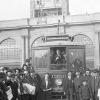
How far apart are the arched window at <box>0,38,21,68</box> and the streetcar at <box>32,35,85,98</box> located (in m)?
27.6

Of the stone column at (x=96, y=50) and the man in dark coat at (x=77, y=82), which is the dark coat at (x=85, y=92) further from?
the stone column at (x=96, y=50)

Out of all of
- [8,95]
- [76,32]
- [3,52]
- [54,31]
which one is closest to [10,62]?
[3,52]

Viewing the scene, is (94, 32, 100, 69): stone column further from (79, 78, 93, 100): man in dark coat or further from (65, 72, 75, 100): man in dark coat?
(79, 78, 93, 100): man in dark coat

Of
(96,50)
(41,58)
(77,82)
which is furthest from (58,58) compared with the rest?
(96,50)

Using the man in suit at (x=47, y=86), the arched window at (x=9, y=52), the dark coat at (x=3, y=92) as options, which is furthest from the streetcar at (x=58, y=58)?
the arched window at (x=9, y=52)

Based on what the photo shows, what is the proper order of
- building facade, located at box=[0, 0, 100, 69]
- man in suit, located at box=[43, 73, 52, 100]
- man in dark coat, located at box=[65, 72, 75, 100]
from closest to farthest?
1. man in dark coat, located at box=[65, 72, 75, 100]
2. man in suit, located at box=[43, 73, 52, 100]
3. building facade, located at box=[0, 0, 100, 69]

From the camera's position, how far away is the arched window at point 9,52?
134 ft

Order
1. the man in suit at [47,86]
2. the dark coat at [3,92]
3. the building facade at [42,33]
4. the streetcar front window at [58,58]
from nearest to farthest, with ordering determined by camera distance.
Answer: the dark coat at [3,92] < the man in suit at [47,86] < the streetcar front window at [58,58] < the building facade at [42,33]

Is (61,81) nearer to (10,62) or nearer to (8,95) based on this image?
(8,95)

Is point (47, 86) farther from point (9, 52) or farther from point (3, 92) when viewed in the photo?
point (9, 52)

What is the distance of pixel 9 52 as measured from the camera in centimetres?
4119

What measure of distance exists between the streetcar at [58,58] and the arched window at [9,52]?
2761 cm

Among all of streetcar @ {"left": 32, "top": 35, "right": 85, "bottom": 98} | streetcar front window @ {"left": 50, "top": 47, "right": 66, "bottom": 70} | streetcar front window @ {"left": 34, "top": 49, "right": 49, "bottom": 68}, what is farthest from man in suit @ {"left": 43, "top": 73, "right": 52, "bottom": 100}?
streetcar front window @ {"left": 34, "top": 49, "right": 49, "bottom": 68}

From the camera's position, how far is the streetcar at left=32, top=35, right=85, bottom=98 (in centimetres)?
1254
